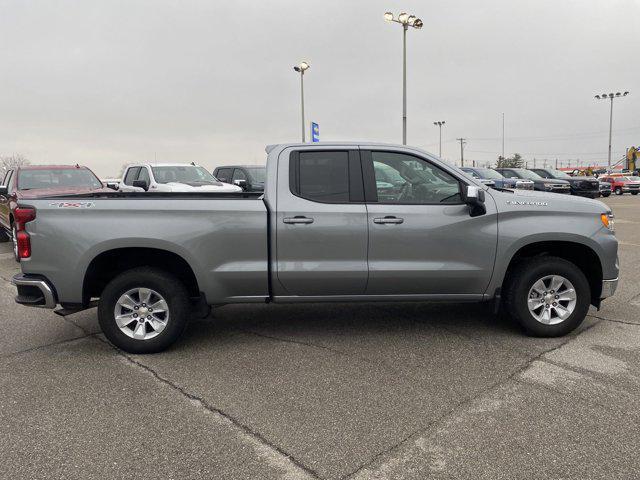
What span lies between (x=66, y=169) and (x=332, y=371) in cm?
890

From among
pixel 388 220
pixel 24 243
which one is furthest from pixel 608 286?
pixel 24 243

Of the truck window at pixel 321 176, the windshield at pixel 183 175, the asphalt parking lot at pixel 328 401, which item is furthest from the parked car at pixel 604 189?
the truck window at pixel 321 176

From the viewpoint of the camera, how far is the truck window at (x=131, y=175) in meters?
14.1

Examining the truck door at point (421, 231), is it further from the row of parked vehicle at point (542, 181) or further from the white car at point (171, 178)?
the row of parked vehicle at point (542, 181)

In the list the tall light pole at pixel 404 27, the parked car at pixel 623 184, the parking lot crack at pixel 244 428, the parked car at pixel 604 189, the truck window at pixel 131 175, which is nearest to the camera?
the parking lot crack at pixel 244 428

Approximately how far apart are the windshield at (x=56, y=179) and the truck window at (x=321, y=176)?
730cm

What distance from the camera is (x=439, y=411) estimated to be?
11.0ft

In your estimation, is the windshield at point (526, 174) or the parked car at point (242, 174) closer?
the parked car at point (242, 174)

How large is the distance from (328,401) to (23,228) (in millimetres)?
2991

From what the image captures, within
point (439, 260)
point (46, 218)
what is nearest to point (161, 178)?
point (46, 218)

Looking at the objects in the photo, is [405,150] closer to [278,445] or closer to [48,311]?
[278,445]

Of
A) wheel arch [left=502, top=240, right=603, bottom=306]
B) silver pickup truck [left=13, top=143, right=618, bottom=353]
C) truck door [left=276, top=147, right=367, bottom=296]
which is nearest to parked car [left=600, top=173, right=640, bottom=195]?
wheel arch [left=502, top=240, right=603, bottom=306]

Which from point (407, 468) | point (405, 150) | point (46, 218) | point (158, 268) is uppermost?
point (405, 150)

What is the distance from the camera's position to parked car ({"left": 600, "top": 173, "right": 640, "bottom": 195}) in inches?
1324
